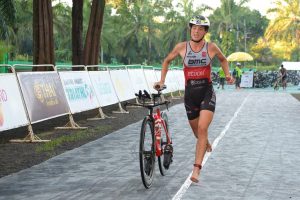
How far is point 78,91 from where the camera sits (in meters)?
15.0

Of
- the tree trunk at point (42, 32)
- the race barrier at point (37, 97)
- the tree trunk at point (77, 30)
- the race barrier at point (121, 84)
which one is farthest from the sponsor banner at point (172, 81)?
the race barrier at point (37, 97)

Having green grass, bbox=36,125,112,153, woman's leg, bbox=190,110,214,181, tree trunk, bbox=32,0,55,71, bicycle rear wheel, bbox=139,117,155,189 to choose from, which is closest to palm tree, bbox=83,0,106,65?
tree trunk, bbox=32,0,55,71

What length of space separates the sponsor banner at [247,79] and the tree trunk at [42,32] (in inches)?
1236

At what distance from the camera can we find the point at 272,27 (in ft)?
285

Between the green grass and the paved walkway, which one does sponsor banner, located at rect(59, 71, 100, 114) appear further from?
the paved walkway

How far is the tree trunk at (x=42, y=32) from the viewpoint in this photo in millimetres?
17750

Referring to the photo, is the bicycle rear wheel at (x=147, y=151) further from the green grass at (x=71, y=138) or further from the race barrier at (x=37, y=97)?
the race barrier at (x=37, y=97)

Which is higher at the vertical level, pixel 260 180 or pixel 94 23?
pixel 94 23

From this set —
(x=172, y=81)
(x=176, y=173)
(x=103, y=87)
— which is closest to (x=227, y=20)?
(x=172, y=81)

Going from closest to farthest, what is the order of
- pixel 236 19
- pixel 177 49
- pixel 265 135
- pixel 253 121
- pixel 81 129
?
1. pixel 177 49
2. pixel 265 135
3. pixel 81 129
4. pixel 253 121
5. pixel 236 19

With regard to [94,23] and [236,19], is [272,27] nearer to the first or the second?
[236,19]

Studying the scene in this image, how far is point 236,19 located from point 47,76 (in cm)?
8263

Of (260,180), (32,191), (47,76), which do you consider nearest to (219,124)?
(47,76)

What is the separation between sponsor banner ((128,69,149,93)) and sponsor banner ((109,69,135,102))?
50 cm
